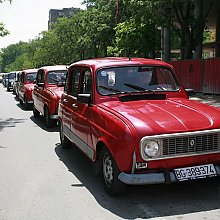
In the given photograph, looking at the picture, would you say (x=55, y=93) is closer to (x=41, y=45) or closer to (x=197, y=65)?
(x=197, y=65)

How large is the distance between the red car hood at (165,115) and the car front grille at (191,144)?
0.09 m

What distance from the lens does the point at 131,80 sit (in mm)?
6152

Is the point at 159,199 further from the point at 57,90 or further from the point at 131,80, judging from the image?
the point at 57,90

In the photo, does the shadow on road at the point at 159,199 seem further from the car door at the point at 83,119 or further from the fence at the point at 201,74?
the fence at the point at 201,74

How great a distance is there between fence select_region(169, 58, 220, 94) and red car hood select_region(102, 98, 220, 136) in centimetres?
1451

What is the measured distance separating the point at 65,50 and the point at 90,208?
60.1 metres

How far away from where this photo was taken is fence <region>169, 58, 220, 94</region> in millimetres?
19750

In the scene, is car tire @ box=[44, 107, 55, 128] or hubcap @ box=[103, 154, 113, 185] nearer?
hubcap @ box=[103, 154, 113, 185]

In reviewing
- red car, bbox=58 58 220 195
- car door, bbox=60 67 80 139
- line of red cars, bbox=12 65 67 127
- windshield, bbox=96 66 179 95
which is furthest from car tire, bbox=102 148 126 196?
line of red cars, bbox=12 65 67 127

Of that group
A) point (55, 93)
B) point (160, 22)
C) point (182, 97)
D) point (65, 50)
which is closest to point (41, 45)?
point (65, 50)

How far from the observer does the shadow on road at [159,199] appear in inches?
183

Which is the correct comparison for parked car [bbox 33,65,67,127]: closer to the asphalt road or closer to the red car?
the asphalt road

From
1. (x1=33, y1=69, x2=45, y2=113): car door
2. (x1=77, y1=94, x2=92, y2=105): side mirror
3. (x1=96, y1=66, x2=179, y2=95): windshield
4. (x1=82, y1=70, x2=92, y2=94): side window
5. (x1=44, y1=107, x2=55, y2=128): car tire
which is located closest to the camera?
(x1=77, y1=94, x2=92, y2=105): side mirror

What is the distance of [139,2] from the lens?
22.9 m
